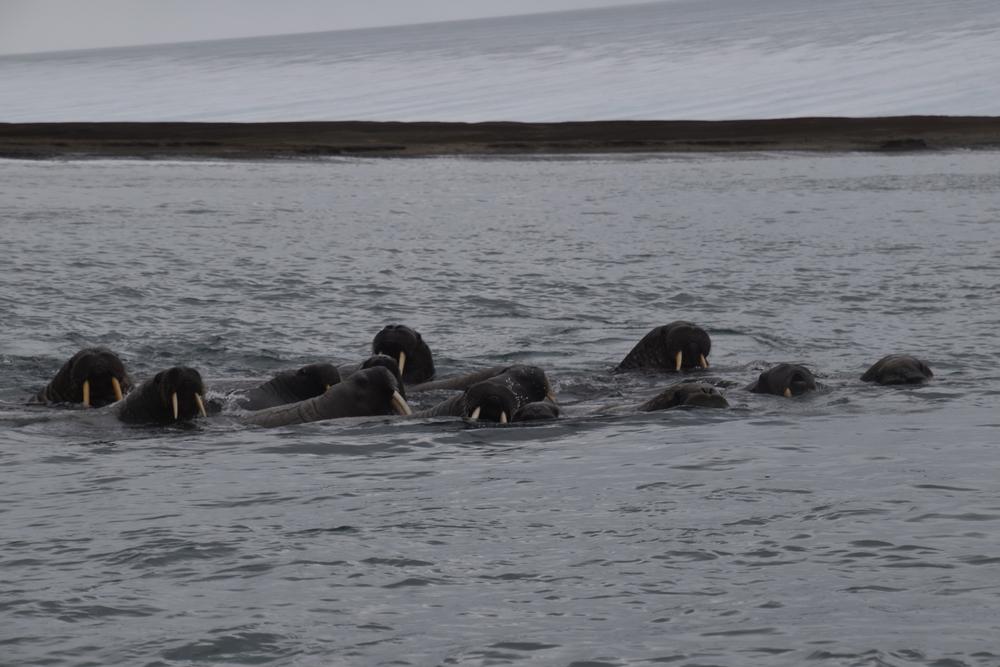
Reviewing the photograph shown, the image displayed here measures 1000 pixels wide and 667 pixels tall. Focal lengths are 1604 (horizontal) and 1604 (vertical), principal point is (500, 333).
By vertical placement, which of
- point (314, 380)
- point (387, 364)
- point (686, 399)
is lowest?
point (686, 399)

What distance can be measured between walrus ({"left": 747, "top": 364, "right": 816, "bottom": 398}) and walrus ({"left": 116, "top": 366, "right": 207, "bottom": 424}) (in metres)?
5.06

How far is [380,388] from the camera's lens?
13828 mm

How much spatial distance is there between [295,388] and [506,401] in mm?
2333

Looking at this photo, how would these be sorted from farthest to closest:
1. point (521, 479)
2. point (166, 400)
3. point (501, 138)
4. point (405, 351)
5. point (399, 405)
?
point (501, 138), point (405, 351), point (399, 405), point (166, 400), point (521, 479)

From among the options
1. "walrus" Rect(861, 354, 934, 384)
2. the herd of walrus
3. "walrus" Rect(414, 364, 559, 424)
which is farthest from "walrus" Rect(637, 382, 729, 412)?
"walrus" Rect(861, 354, 934, 384)

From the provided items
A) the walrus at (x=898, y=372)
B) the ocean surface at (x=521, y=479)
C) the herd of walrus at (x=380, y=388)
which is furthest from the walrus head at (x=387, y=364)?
the walrus at (x=898, y=372)

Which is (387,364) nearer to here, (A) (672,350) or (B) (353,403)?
(B) (353,403)

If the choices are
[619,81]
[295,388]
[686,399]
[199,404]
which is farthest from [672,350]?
[619,81]

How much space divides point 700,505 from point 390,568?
7.89 feet

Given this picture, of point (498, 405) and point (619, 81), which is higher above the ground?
point (619, 81)

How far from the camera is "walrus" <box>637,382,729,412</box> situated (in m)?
14.0

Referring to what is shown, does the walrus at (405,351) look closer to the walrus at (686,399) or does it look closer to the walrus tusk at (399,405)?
the walrus tusk at (399,405)

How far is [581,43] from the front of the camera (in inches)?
5945

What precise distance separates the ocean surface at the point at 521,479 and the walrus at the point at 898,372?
229 mm
